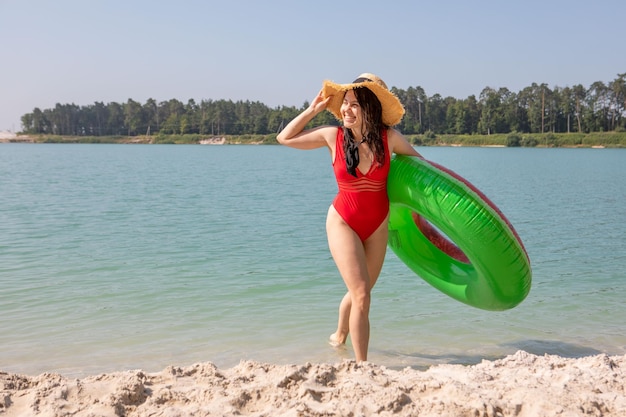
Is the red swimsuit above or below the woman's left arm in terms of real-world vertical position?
below

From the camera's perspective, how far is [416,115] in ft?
295

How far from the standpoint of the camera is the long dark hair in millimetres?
3318

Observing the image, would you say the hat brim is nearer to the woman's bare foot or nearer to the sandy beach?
the sandy beach

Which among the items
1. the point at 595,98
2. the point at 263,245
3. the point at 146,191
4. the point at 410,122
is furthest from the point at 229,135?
the point at 263,245

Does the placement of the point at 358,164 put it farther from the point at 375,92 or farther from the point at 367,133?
the point at 375,92

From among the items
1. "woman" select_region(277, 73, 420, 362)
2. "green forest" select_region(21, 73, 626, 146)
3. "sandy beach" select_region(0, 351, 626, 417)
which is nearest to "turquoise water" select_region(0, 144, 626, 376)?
"woman" select_region(277, 73, 420, 362)

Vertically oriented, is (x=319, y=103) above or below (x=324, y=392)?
above

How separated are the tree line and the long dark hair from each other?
52569 mm

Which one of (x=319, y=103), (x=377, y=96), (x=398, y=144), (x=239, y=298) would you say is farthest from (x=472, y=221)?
(x=239, y=298)

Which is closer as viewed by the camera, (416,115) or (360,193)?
(360,193)

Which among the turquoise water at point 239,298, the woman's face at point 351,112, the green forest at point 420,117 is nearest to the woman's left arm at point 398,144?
the woman's face at point 351,112

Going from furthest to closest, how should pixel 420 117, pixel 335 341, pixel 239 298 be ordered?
1. pixel 420 117
2. pixel 239 298
3. pixel 335 341

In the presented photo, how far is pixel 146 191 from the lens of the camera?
16.7 meters

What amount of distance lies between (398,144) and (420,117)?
87449 mm
